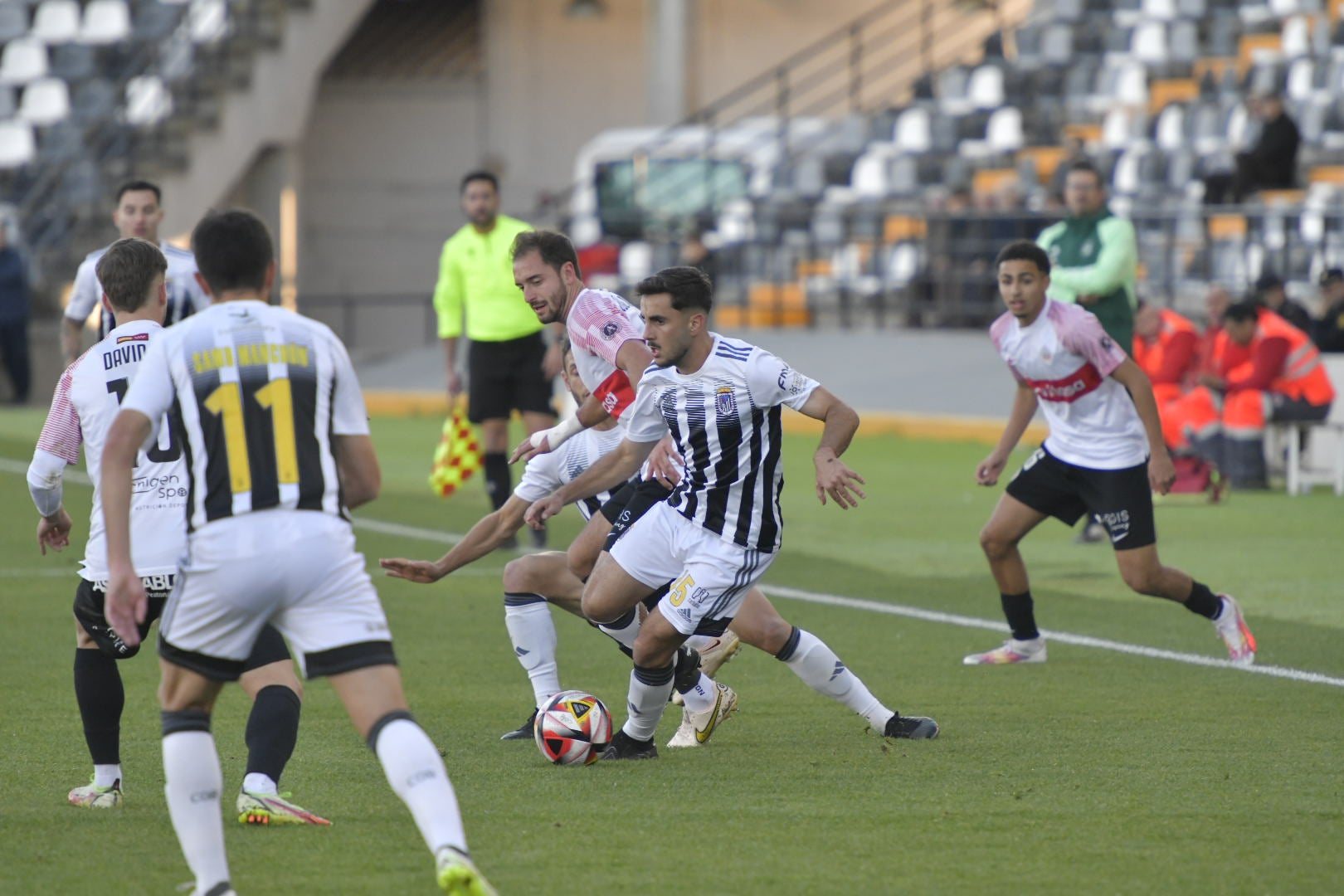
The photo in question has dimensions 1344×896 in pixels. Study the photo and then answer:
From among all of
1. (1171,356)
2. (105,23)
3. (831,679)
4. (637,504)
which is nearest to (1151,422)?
(831,679)

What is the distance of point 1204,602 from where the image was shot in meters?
8.01

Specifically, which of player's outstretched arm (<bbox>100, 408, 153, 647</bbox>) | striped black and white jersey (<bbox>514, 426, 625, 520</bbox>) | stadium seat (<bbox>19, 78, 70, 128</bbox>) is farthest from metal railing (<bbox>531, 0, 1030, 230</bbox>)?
player's outstretched arm (<bbox>100, 408, 153, 647</bbox>)

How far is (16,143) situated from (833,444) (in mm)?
25849

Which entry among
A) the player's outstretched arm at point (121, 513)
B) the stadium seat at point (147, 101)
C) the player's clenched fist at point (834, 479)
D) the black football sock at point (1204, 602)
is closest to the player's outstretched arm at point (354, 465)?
the player's outstretched arm at point (121, 513)

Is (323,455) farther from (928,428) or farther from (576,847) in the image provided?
(928,428)

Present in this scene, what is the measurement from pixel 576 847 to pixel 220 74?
25696mm

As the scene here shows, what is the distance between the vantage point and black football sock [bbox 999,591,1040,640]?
818cm

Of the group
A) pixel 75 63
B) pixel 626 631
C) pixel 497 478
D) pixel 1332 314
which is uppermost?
pixel 75 63

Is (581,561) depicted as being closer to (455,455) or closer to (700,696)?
(700,696)

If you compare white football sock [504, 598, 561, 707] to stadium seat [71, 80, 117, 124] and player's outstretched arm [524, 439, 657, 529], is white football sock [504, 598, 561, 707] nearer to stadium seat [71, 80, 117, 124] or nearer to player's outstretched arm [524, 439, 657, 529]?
player's outstretched arm [524, 439, 657, 529]

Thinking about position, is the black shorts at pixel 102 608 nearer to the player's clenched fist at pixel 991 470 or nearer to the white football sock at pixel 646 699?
the white football sock at pixel 646 699

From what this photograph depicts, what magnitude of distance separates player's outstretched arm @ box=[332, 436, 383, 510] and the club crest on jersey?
5.51ft

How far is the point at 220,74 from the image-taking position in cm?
2905

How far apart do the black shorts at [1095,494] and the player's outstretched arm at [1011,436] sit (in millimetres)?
120
